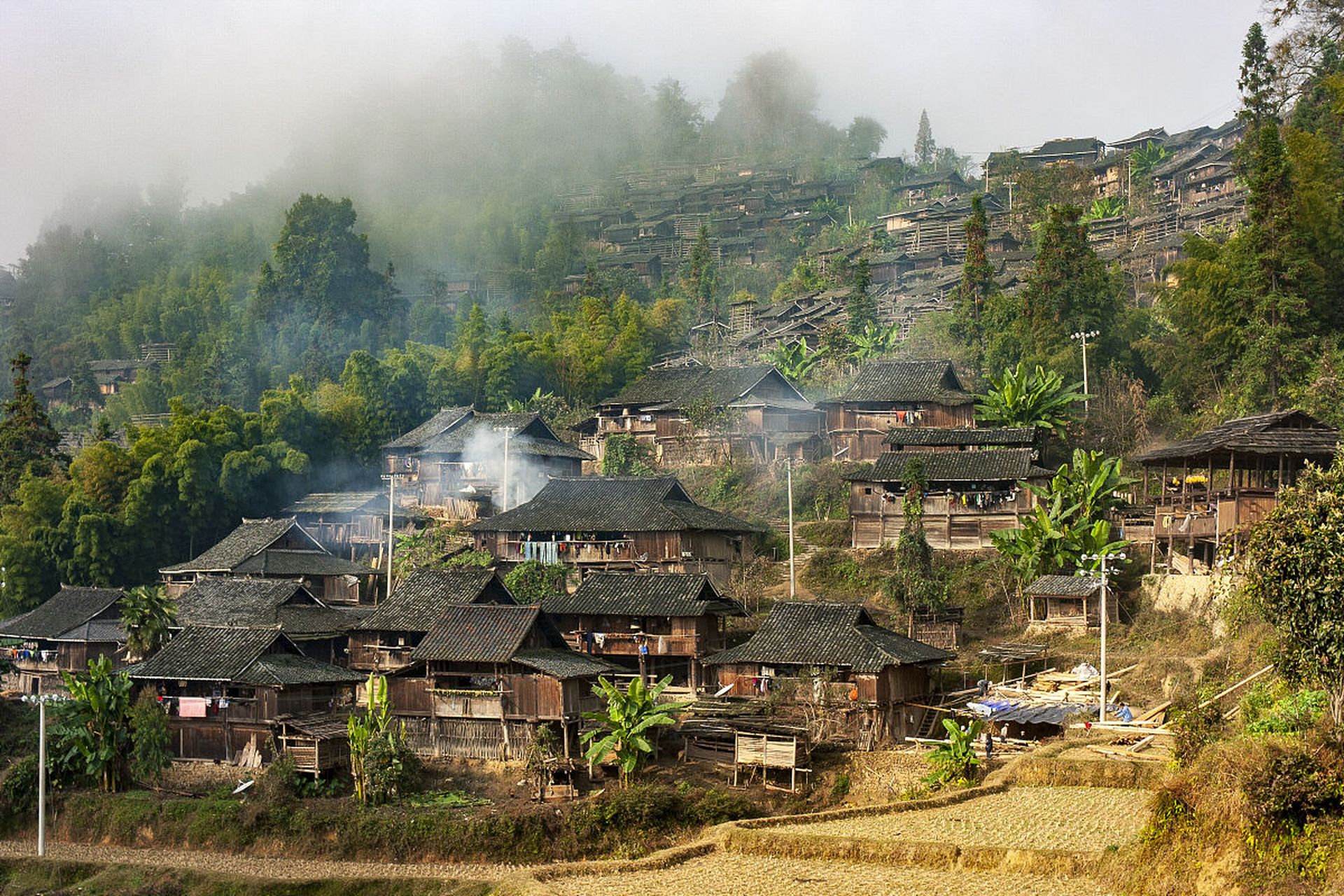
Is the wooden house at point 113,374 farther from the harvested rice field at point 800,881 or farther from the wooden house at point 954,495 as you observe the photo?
the harvested rice field at point 800,881

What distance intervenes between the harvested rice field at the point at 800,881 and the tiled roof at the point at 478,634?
11.5 m

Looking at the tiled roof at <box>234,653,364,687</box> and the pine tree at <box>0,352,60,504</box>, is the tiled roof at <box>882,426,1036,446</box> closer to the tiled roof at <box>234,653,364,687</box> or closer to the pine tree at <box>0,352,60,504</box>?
the tiled roof at <box>234,653,364,687</box>

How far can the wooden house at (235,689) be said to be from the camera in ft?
124

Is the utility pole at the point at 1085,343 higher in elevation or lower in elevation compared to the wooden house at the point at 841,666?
higher

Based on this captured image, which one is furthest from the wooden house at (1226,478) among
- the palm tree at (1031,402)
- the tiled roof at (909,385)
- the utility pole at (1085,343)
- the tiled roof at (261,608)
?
the tiled roof at (261,608)

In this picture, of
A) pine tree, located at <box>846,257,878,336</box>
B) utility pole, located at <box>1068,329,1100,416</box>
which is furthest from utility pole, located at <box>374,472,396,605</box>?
utility pole, located at <box>1068,329,1100,416</box>

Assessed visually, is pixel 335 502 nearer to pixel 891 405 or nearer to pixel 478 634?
pixel 478 634

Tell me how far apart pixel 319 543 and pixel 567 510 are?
11559 mm

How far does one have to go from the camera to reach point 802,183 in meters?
109

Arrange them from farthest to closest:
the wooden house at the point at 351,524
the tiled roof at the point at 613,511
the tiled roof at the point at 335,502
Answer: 1. the tiled roof at the point at 335,502
2. the wooden house at the point at 351,524
3. the tiled roof at the point at 613,511

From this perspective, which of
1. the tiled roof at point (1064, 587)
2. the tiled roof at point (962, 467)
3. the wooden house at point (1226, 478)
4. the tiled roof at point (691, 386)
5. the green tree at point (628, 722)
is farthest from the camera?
the tiled roof at point (691, 386)

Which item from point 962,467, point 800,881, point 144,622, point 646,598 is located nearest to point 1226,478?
point 962,467

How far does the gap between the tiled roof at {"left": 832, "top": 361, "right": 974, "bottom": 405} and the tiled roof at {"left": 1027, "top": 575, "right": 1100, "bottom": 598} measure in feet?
41.1

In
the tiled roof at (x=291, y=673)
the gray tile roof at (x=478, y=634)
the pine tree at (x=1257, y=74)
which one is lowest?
the tiled roof at (x=291, y=673)
